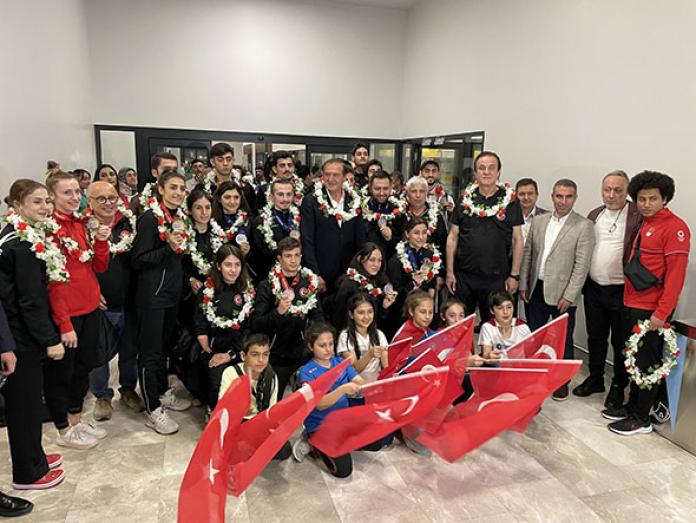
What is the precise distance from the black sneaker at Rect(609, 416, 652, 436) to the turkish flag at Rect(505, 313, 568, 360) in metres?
0.68

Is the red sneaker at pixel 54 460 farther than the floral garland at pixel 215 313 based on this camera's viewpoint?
No

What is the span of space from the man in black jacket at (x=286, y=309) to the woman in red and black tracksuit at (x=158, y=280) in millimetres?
619

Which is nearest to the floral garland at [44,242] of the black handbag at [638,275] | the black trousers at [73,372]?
the black trousers at [73,372]

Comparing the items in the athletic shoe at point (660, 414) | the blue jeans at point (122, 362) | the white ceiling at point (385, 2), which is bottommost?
the athletic shoe at point (660, 414)

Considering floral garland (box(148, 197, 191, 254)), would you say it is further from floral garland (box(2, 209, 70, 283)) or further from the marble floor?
the marble floor

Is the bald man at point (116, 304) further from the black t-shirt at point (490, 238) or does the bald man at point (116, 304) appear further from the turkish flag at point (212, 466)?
the black t-shirt at point (490, 238)

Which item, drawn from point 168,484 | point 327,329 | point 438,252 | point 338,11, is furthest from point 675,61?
point 338,11

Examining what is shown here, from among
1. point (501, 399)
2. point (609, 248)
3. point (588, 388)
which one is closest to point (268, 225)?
point (501, 399)

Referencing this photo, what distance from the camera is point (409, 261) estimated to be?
14.0 ft

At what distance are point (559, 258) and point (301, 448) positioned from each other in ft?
8.15

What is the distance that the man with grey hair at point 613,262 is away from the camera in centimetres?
383

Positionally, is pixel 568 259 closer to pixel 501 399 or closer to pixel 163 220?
pixel 501 399

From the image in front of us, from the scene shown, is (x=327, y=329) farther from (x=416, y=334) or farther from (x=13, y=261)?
(x=13, y=261)

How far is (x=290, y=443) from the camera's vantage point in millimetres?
3248
